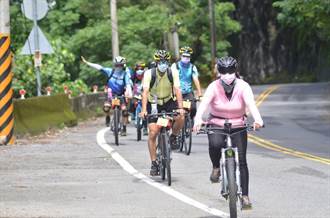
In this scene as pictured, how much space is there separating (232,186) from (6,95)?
35.4ft

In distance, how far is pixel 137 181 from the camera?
13.7 m

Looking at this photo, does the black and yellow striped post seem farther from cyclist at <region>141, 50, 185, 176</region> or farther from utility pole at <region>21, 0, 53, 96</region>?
cyclist at <region>141, 50, 185, 176</region>

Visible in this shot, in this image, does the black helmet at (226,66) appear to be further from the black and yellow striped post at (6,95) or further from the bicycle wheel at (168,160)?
the black and yellow striped post at (6,95)

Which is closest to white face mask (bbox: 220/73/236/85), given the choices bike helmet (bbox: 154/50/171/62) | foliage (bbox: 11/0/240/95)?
bike helmet (bbox: 154/50/171/62)

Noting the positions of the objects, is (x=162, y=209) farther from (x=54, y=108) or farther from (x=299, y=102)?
(x=299, y=102)

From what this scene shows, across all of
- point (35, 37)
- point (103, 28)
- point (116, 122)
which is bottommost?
point (116, 122)

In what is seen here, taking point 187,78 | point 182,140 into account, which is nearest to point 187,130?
point 182,140

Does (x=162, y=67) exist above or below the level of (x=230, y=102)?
above

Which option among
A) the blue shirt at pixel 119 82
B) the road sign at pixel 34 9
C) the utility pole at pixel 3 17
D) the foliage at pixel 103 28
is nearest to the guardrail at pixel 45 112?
the utility pole at pixel 3 17

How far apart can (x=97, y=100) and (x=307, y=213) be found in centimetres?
2268

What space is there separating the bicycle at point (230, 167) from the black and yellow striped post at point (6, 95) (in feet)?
32.7

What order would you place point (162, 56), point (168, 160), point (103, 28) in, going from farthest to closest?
point (103, 28), point (162, 56), point (168, 160)

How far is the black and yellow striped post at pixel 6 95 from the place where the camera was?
19453mm

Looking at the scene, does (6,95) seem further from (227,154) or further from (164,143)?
(227,154)
